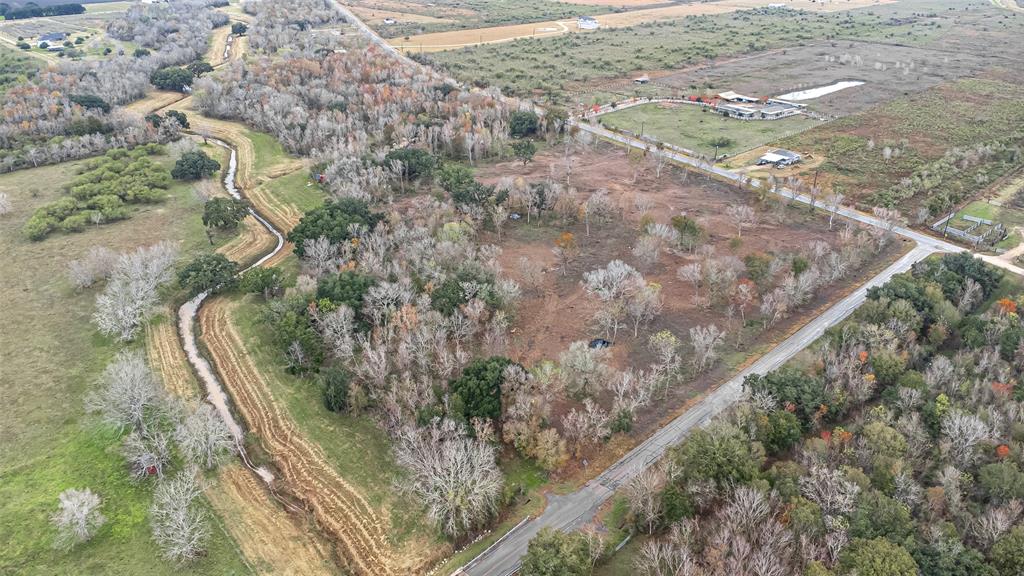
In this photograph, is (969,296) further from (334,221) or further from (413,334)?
(334,221)

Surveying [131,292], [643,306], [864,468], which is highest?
[131,292]

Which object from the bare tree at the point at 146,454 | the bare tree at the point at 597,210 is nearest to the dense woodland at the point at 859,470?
the bare tree at the point at 146,454

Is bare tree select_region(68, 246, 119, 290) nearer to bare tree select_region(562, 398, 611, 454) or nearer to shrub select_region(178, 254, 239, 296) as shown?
shrub select_region(178, 254, 239, 296)

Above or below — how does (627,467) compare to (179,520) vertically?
below

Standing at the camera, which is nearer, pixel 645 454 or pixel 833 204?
pixel 645 454

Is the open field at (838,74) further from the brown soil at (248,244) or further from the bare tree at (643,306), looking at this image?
the brown soil at (248,244)

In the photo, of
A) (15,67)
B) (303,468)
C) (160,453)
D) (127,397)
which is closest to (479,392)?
(303,468)
